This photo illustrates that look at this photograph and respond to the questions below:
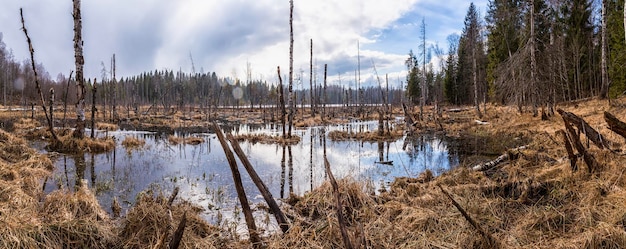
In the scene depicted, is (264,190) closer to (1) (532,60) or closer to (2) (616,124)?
(2) (616,124)

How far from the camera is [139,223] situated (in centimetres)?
433

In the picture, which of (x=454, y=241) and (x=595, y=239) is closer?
(x=595, y=239)

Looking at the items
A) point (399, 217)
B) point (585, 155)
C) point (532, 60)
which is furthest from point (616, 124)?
point (532, 60)

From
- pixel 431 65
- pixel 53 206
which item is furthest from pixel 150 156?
pixel 431 65

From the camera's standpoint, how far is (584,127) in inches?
238

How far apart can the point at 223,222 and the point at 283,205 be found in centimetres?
140

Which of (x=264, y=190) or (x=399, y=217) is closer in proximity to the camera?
(x=264, y=190)

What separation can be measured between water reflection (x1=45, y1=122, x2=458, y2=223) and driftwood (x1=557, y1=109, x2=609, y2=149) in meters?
3.87

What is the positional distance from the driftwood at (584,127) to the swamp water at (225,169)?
12.6ft

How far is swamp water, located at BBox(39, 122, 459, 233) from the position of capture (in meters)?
7.11

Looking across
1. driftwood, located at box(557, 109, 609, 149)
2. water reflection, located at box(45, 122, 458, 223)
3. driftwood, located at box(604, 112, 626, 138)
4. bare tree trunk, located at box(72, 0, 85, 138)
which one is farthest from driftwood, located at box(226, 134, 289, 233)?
bare tree trunk, located at box(72, 0, 85, 138)

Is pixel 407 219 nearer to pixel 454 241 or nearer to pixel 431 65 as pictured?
pixel 454 241

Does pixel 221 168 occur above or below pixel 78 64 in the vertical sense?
below

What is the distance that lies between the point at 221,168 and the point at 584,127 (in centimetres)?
884
